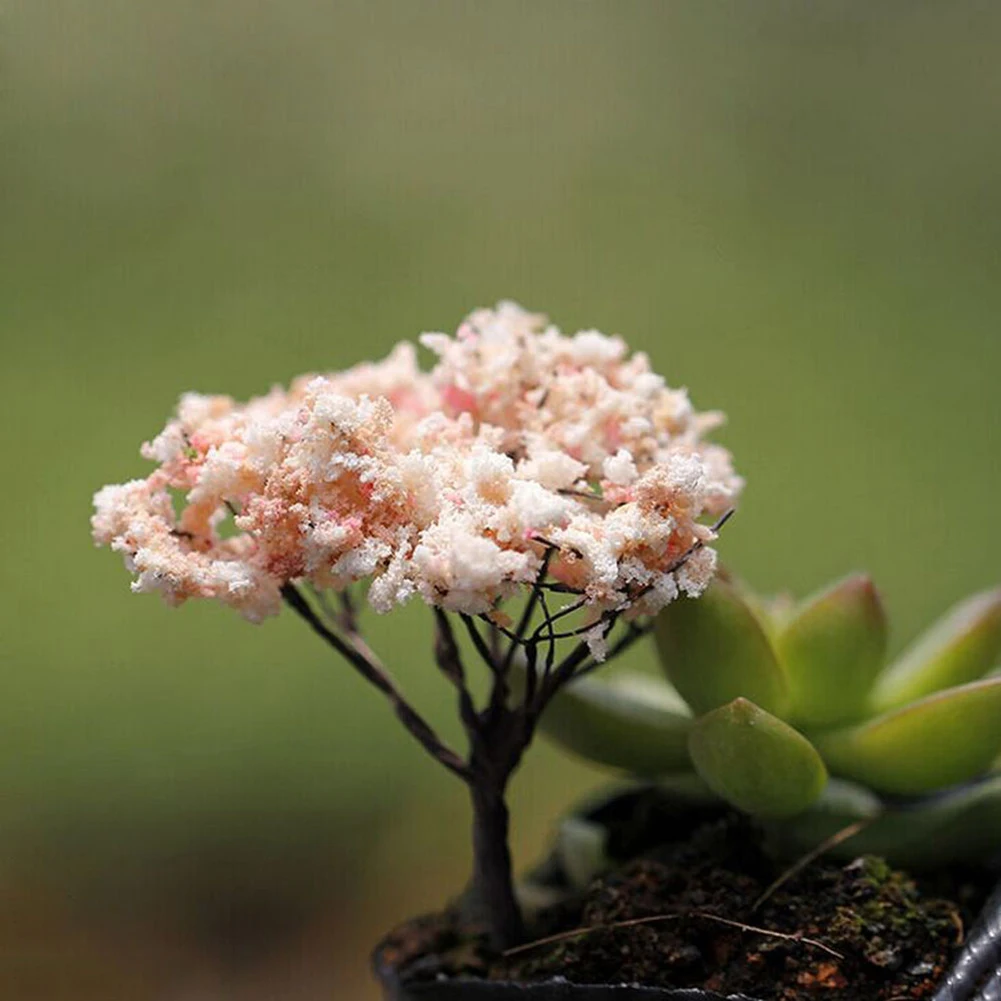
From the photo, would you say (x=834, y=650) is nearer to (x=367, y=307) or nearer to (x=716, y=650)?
(x=716, y=650)

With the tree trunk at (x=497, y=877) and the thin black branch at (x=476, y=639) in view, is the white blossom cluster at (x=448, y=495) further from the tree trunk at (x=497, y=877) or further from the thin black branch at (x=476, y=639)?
the tree trunk at (x=497, y=877)

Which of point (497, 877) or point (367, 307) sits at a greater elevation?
point (367, 307)

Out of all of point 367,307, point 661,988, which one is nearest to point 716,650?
point 661,988

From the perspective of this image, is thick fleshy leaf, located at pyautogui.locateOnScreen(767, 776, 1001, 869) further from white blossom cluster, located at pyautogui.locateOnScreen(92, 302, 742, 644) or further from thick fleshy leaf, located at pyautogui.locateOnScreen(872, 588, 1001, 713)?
white blossom cluster, located at pyautogui.locateOnScreen(92, 302, 742, 644)

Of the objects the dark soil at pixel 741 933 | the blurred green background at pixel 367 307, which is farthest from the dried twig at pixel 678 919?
the blurred green background at pixel 367 307

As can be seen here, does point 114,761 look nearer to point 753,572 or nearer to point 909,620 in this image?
point 753,572

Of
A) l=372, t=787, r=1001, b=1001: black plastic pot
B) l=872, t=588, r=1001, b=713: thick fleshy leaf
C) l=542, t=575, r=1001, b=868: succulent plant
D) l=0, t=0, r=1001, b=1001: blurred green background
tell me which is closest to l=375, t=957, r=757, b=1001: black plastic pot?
l=372, t=787, r=1001, b=1001: black plastic pot

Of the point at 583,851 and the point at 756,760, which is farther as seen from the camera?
the point at 583,851

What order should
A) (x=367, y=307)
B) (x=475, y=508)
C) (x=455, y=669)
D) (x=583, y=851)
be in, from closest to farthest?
(x=475, y=508)
(x=455, y=669)
(x=583, y=851)
(x=367, y=307)
